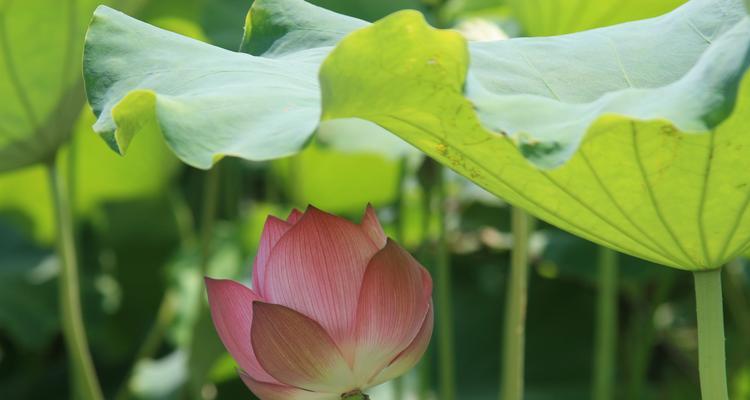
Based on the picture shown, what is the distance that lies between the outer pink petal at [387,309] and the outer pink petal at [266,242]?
58mm

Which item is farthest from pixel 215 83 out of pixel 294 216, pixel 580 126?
pixel 580 126

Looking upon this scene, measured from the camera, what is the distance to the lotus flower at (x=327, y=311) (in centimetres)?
55

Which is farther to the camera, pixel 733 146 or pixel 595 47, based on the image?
pixel 595 47

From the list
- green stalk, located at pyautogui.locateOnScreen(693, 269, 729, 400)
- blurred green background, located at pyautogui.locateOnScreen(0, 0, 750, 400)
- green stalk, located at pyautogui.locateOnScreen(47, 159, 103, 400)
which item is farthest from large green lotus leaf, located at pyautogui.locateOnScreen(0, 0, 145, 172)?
green stalk, located at pyautogui.locateOnScreen(693, 269, 729, 400)

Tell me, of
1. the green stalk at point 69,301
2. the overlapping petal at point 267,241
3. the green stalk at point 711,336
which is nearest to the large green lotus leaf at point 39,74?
the green stalk at point 69,301

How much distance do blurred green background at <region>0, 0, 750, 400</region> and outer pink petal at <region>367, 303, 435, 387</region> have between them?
0.78 metres

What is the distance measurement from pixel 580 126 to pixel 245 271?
110 cm

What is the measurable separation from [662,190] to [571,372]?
1240 mm

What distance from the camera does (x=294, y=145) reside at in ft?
1.63

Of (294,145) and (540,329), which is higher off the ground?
(294,145)

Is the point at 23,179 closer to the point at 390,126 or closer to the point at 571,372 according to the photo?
the point at 571,372

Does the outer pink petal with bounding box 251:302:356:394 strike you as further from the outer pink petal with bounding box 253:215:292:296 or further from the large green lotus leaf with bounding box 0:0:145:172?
the large green lotus leaf with bounding box 0:0:145:172

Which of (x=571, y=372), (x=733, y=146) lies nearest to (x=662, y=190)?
(x=733, y=146)

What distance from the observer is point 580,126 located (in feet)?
1.66
